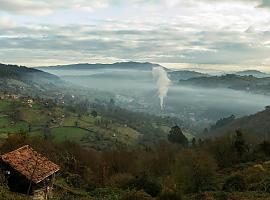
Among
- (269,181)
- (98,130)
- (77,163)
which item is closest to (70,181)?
(77,163)

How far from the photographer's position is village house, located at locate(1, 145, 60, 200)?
3888 centimetres

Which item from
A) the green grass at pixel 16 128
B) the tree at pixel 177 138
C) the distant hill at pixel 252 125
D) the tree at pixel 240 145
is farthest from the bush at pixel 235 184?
the distant hill at pixel 252 125

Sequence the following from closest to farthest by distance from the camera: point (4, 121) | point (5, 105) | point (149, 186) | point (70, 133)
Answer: point (149, 186) → point (70, 133) → point (4, 121) → point (5, 105)

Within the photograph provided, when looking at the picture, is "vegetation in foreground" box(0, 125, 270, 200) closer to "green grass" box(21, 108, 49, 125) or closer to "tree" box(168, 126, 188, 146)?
"tree" box(168, 126, 188, 146)

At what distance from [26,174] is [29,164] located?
176 cm

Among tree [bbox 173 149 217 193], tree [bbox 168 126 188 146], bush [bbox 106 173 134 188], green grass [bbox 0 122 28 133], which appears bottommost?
green grass [bbox 0 122 28 133]

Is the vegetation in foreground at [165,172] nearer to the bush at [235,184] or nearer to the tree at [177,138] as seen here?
the bush at [235,184]

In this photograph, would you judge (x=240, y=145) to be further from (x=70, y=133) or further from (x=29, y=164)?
(x=70, y=133)

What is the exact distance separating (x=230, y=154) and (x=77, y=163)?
110 ft

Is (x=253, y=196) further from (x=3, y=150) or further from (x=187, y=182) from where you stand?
(x=3, y=150)

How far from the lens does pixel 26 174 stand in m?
38.7

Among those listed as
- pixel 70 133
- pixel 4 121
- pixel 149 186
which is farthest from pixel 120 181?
pixel 4 121

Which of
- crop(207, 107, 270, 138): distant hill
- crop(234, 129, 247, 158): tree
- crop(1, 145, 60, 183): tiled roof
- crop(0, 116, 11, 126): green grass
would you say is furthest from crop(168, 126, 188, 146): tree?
crop(1, 145, 60, 183): tiled roof

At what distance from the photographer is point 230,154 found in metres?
80.8
